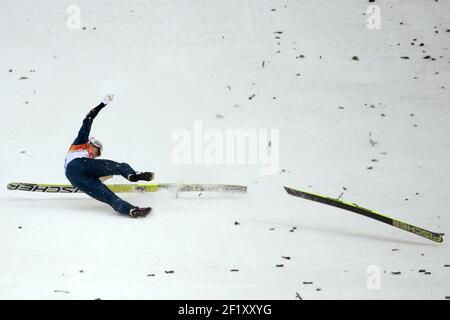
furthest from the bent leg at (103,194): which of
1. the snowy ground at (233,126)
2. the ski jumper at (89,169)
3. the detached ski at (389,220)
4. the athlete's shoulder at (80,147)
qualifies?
the detached ski at (389,220)

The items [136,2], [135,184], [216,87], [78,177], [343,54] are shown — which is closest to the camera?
[78,177]

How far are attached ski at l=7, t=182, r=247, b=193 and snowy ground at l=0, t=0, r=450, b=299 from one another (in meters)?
0.09

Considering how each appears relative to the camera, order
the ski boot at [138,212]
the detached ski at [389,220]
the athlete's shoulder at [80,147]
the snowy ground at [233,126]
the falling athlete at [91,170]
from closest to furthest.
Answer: the snowy ground at [233,126]
the detached ski at [389,220]
the ski boot at [138,212]
the falling athlete at [91,170]
the athlete's shoulder at [80,147]

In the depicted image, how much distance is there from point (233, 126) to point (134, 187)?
82.2 inches

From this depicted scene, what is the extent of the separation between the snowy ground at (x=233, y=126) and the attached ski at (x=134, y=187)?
89 millimetres

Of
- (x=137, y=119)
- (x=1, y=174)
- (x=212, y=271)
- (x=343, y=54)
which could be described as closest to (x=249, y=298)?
(x=212, y=271)

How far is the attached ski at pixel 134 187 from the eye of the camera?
6.69 meters

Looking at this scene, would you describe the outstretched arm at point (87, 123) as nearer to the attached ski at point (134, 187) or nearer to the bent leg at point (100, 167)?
the bent leg at point (100, 167)

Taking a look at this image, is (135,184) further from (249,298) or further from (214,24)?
(214,24)

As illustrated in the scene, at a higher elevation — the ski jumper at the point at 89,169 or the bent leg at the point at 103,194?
the ski jumper at the point at 89,169

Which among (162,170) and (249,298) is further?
(162,170)

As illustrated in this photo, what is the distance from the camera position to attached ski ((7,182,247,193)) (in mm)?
6691

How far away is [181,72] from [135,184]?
9.72 ft

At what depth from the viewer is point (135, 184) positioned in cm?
686
